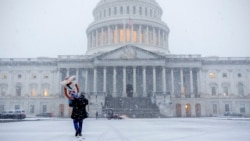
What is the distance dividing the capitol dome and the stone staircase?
23.3m

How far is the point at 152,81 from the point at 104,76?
492 inches

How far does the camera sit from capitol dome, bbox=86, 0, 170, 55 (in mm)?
81625

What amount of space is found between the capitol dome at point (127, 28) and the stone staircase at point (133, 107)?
23332 mm

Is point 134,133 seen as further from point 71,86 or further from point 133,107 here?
point 133,107

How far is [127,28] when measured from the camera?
8300cm

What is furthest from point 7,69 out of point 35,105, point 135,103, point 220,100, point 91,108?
point 220,100

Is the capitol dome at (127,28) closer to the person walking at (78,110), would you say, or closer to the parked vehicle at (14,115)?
the parked vehicle at (14,115)

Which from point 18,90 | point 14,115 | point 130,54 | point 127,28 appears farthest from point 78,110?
point 127,28

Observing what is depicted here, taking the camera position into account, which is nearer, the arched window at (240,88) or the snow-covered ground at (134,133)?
the snow-covered ground at (134,133)

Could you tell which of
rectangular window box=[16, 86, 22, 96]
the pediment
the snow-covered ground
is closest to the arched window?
the pediment

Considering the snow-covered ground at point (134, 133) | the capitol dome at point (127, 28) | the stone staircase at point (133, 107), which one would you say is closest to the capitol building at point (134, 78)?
the capitol dome at point (127, 28)

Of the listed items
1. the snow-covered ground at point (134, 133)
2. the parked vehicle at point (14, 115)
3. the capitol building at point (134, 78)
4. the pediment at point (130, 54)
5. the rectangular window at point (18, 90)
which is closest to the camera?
the snow-covered ground at point (134, 133)

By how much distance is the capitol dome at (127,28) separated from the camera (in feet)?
268

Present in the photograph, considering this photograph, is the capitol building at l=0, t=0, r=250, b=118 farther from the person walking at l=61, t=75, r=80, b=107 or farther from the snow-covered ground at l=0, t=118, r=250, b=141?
the person walking at l=61, t=75, r=80, b=107
